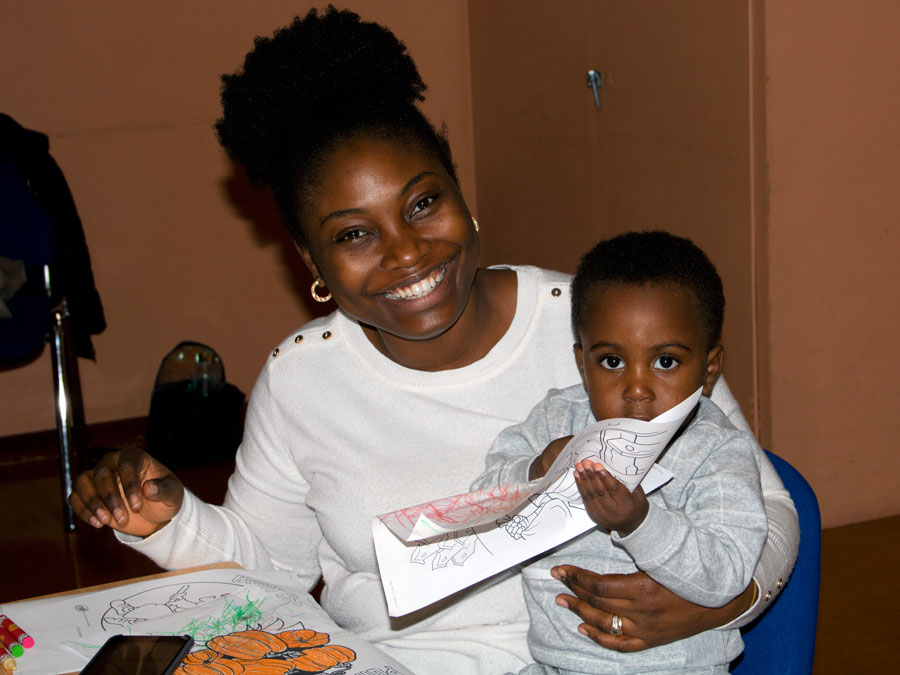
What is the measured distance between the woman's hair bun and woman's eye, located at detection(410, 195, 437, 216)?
0.16 meters

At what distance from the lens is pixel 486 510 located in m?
1.28

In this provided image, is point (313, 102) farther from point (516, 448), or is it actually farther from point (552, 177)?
point (552, 177)

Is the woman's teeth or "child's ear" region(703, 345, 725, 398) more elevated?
the woman's teeth

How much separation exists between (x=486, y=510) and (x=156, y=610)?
450mm

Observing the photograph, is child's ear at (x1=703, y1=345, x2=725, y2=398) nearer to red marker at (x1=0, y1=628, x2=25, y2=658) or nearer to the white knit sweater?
the white knit sweater

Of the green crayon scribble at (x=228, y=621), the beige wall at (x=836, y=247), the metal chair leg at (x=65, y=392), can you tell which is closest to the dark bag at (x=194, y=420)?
the metal chair leg at (x=65, y=392)

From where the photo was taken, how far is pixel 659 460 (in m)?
1.44

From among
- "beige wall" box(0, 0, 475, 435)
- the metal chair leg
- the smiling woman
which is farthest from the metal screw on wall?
the smiling woman

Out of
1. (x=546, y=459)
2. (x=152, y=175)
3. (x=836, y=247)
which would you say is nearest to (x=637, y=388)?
(x=546, y=459)

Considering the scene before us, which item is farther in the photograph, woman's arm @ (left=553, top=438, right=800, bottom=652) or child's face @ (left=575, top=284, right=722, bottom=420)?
child's face @ (left=575, top=284, right=722, bottom=420)

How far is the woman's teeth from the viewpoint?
155cm

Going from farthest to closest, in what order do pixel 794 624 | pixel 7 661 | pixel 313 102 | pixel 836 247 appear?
pixel 836 247 → pixel 313 102 → pixel 794 624 → pixel 7 661

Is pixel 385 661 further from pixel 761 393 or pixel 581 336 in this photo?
pixel 761 393

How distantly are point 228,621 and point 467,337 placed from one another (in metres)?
0.65
